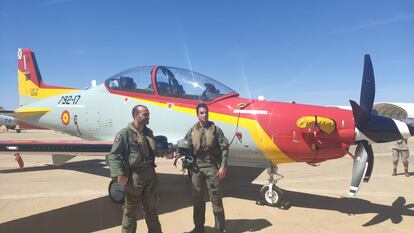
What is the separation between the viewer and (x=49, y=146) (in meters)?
5.90

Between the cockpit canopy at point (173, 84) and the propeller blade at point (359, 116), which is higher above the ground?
the cockpit canopy at point (173, 84)

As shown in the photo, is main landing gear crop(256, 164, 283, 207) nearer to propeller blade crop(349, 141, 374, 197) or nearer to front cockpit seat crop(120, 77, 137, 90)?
propeller blade crop(349, 141, 374, 197)

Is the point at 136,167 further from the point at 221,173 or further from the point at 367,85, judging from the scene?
the point at 367,85

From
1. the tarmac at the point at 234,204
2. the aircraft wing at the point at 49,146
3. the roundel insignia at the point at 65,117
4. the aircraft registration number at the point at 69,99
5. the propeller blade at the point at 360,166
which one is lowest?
the tarmac at the point at 234,204

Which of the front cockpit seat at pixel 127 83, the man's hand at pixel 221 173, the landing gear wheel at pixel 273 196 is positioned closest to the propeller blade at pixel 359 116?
the landing gear wheel at pixel 273 196

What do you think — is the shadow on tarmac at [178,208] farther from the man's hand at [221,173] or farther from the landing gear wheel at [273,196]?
the man's hand at [221,173]

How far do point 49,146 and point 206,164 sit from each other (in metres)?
3.03

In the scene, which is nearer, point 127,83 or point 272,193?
point 272,193

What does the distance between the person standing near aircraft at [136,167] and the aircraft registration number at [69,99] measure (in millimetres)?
5058

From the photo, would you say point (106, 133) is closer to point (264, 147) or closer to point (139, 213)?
point (139, 213)

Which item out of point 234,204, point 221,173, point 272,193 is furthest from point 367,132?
point 234,204

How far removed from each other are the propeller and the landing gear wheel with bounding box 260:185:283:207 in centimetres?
142

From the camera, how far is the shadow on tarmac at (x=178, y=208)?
17.3ft

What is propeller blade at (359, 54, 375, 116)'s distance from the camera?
541 cm
